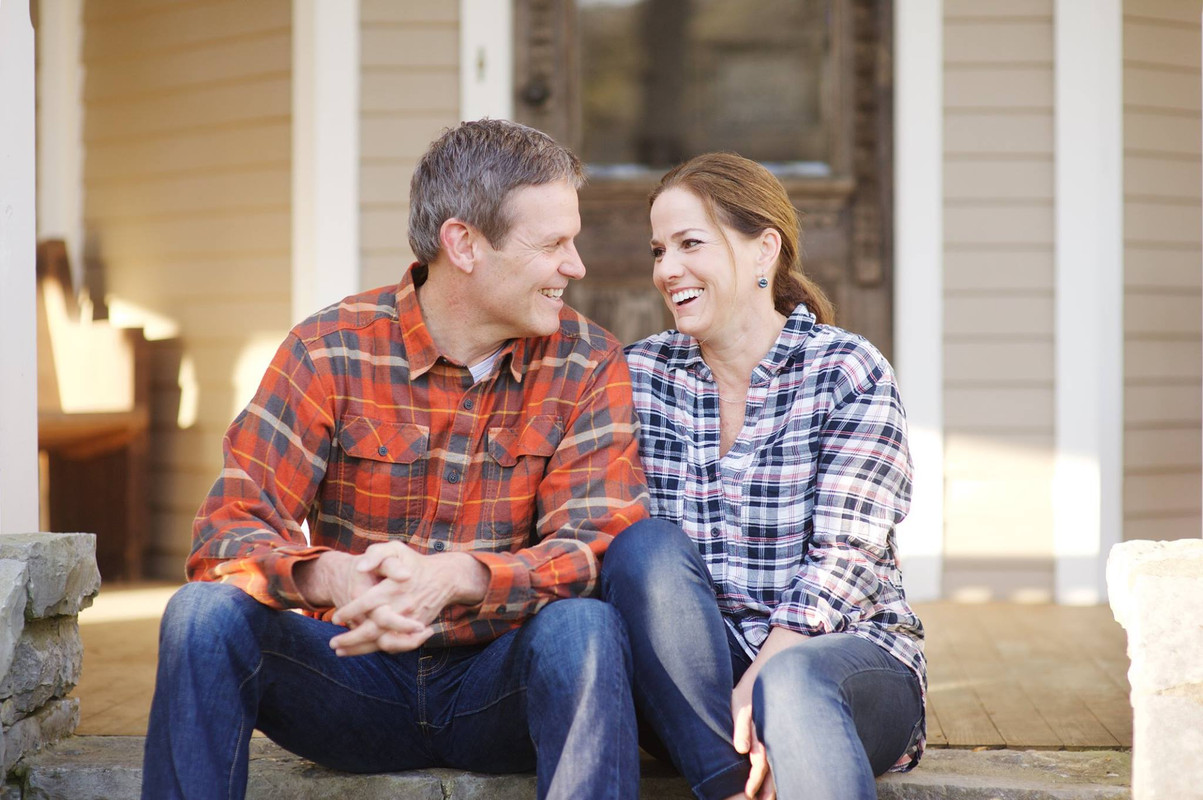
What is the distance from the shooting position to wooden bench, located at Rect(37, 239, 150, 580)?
13.9 ft

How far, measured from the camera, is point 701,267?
1.96 meters

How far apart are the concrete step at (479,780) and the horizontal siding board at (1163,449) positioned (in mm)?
1898

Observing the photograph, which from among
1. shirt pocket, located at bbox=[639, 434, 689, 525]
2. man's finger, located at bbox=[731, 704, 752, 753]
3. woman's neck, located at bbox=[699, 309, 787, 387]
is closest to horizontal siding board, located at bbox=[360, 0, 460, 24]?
woman's neck, located at bbox=[699, 309, 787, 387]

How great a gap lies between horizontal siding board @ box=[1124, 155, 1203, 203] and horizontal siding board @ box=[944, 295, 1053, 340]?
0.47m

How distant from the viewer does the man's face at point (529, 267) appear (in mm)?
1858

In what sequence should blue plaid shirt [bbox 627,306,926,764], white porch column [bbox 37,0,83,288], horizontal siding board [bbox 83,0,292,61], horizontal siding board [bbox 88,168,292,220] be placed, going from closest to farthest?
1. blue plaid shirt [bbox 627,306,926,764]
2. horizontal siding board [bbox 83,0,292,61]
3. horizontal siding board [bbox 88,168,292,220]
4. white porch column [bbox 37,0,83,288]

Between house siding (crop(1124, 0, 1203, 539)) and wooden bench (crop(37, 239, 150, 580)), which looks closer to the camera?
house siding (crop(1124, 0, 1203, 539))

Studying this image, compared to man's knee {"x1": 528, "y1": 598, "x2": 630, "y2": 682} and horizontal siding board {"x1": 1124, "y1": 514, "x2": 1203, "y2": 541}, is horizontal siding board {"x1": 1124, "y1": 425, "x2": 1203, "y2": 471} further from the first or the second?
man's knee {"x1": 528, "y1": 598, "x2": 630, "y2": 682}

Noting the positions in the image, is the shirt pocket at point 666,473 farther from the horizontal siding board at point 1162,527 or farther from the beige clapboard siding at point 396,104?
the horizontal siding board at point 1162,527

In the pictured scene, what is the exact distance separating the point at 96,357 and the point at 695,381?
3110 millimetres

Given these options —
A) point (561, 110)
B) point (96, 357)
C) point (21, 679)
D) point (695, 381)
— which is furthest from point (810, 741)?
point (96, 357)

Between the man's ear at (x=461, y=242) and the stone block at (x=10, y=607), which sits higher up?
the man's ear at (x=461, y=242)

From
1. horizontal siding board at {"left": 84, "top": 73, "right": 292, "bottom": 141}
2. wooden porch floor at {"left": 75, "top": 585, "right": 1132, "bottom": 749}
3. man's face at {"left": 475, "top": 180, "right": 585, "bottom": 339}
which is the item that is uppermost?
horizontal siding board at {"left": 84, "top": 73, "right": 292, "bottom": 141}

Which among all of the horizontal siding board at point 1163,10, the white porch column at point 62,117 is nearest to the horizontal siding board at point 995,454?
the horizontal siding board at point 1163,10
